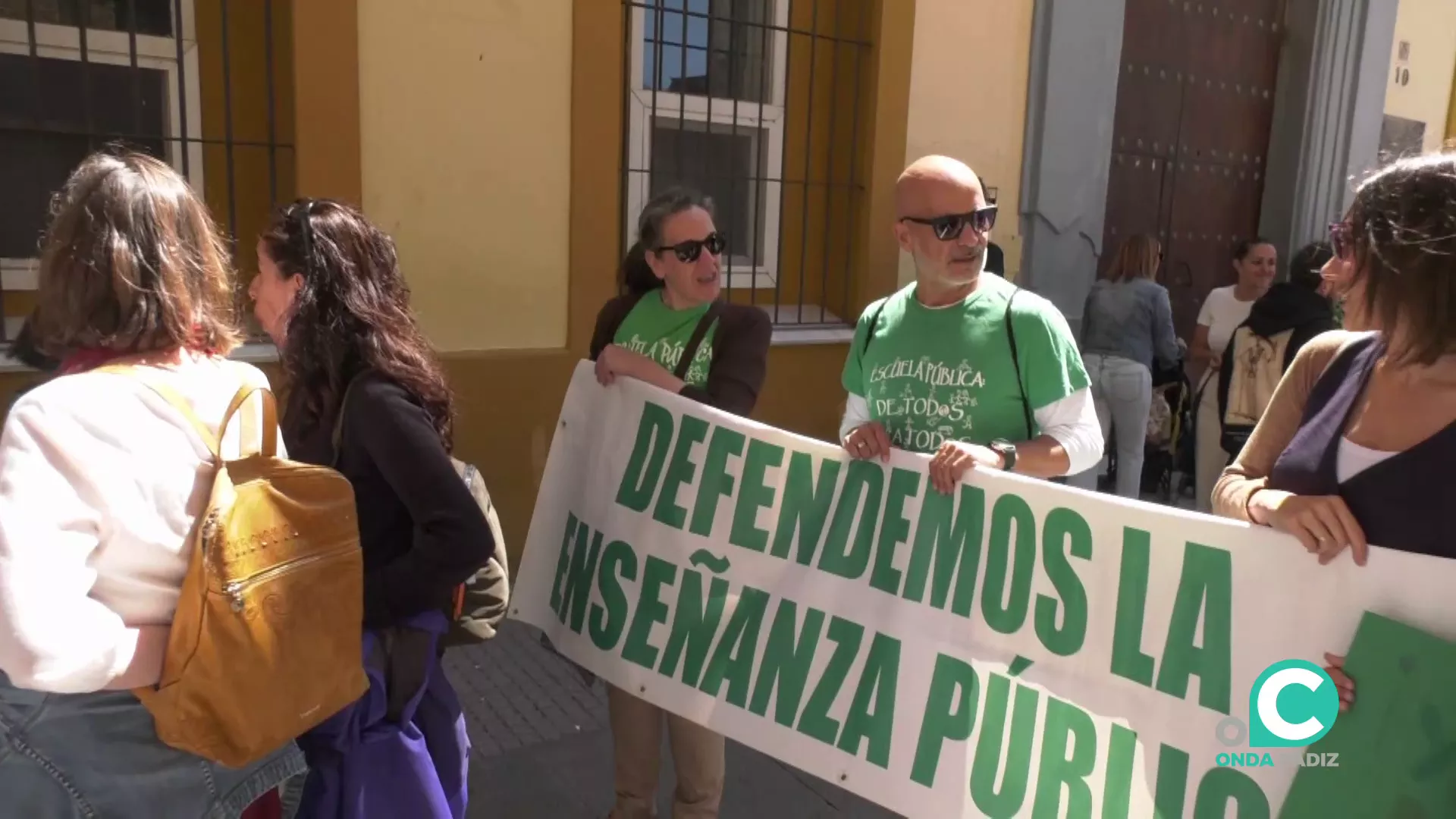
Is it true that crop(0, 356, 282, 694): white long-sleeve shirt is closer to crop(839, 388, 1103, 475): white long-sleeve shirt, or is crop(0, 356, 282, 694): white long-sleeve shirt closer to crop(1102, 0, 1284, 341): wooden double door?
crop(839, 388, 1103, 475): white long-sleeve shirt

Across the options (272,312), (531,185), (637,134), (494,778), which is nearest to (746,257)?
(637,134)

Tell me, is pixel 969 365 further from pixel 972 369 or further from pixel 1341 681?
pixel 1341 681

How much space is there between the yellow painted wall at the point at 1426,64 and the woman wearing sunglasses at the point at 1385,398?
7.98m

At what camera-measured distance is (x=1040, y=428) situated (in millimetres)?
2289

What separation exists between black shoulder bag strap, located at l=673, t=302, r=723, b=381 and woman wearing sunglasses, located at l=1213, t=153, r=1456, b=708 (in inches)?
56.6

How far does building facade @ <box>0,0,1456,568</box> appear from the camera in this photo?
A: 164 inches

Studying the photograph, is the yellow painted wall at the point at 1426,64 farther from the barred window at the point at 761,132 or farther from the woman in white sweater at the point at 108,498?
the woman in white sweater at the point at 108,498

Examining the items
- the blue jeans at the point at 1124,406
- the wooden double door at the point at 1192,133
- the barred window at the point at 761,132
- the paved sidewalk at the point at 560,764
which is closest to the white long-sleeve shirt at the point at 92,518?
the paved sidewalk at the point at 560,764

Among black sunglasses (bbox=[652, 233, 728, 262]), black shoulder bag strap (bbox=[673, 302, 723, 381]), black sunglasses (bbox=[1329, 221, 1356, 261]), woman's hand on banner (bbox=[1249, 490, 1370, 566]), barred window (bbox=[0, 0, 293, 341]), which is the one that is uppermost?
barred window (bbox=[0, 0, 293, 341])

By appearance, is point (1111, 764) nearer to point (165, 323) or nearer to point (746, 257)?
point (165, 323)

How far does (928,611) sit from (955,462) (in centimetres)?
33

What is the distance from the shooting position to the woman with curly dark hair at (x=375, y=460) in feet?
6.19

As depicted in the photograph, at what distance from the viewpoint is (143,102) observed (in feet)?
13.8

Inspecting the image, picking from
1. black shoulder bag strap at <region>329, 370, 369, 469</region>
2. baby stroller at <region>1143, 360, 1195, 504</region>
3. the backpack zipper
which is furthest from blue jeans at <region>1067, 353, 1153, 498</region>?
the backpack zipper
